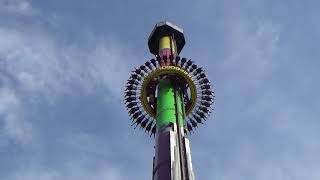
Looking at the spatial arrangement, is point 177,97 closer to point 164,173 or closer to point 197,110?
point 197,110

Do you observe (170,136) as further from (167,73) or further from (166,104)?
(167,73)

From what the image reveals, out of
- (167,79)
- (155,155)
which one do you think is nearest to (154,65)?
(167,79)

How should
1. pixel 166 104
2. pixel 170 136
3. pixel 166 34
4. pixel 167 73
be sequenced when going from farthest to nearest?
1. pixel 166 34
2. pixel 167 73
3. pixel 166 104
4. pixel 170 136

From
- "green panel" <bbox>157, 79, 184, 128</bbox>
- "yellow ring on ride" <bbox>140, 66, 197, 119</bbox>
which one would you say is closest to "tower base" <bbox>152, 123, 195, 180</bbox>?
"green panel" <bbox>157, 79, 184, 128</bbox>

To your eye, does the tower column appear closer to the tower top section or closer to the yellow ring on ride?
the yellow ring on ride

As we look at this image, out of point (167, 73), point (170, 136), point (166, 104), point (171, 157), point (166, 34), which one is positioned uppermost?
point (166, 34)

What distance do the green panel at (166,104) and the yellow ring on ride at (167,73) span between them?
1.70 m

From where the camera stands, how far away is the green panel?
78562 mm

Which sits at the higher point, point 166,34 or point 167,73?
point 166,34

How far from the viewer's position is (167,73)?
8625 centimetres

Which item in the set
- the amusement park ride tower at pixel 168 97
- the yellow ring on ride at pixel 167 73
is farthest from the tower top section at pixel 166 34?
the yellow ring on ride at pixel 167 73

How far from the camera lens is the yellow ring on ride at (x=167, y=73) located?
282 ft

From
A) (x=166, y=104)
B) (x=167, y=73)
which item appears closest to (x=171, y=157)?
(x=166, y=104)

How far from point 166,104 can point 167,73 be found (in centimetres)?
678
